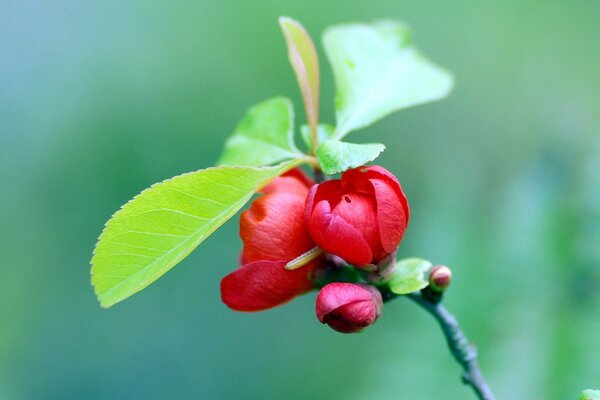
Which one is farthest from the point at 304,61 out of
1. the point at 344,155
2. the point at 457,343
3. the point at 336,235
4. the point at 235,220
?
the point at 235,220

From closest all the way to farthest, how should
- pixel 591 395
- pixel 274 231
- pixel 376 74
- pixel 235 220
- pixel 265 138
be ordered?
1. pixel 591 395
2. pixel 274 231
3. pixel 265 138
4. pixel 376 74
5. pixel 235 220

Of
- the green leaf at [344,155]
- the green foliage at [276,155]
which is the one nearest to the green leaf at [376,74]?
the green foliage at [276,155]

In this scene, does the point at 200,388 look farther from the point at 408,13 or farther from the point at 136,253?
the point at 408,13

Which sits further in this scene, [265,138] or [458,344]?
[265,138]

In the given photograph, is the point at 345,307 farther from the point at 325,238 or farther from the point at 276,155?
the point at 276,155

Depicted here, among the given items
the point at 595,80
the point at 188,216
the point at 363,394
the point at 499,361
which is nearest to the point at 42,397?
the point at 363,394

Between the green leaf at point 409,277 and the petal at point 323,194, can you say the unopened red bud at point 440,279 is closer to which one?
the green leaf at point 409,277
